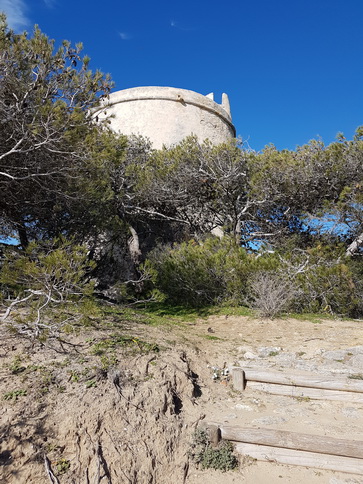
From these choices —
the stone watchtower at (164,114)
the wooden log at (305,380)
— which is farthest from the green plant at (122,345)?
the stone watchtower at (164,114)

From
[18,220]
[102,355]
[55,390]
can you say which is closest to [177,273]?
[18,220]

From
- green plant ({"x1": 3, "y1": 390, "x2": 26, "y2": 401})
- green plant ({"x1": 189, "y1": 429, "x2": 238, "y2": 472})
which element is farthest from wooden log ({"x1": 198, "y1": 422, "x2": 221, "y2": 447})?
green plant ({"x1": 3, "y1": 390, "x2": 26, "y2": 401})

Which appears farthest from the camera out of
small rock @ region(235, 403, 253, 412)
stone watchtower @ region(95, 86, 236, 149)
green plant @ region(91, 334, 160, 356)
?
stone watchtower @ region(95, 86, 236, 149)

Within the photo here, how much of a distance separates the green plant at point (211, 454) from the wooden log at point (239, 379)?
38.5 inches

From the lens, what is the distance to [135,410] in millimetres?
3295

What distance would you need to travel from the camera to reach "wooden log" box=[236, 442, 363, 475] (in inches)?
115

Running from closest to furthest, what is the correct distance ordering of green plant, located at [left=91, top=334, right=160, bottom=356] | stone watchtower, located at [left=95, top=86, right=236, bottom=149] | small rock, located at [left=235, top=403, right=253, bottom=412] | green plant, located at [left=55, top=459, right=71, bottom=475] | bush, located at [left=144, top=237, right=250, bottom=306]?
green plant, located at [left=55, top=459, right=71, bottom=475], small rock, located at [left=235, top=403, right=253, bottom=412], green plant, located at [left=91, top=334, right=160, bottom=356], bush, located at [left=144, top=237, right=250, bottom=306], stone watchtower, located at [left=95, top=86, right=236, bottom=149]

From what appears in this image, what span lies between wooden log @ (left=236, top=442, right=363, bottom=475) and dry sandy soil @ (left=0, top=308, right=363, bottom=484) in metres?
0.05

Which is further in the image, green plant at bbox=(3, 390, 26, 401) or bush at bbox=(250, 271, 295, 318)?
bush at bbox=(250, 271, 295, 318)

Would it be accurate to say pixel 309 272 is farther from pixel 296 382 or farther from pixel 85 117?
pixel 85 117

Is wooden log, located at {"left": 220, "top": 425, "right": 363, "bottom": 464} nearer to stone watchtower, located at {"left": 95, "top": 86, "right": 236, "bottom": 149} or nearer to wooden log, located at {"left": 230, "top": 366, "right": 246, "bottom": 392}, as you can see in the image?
wooden log, located at {"left": 230, "top": 366, "right": 246, "bottom": 392}

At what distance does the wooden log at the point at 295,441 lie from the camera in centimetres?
295

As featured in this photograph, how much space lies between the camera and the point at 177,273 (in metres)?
9.00

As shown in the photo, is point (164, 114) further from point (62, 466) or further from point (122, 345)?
point (62, 466)
